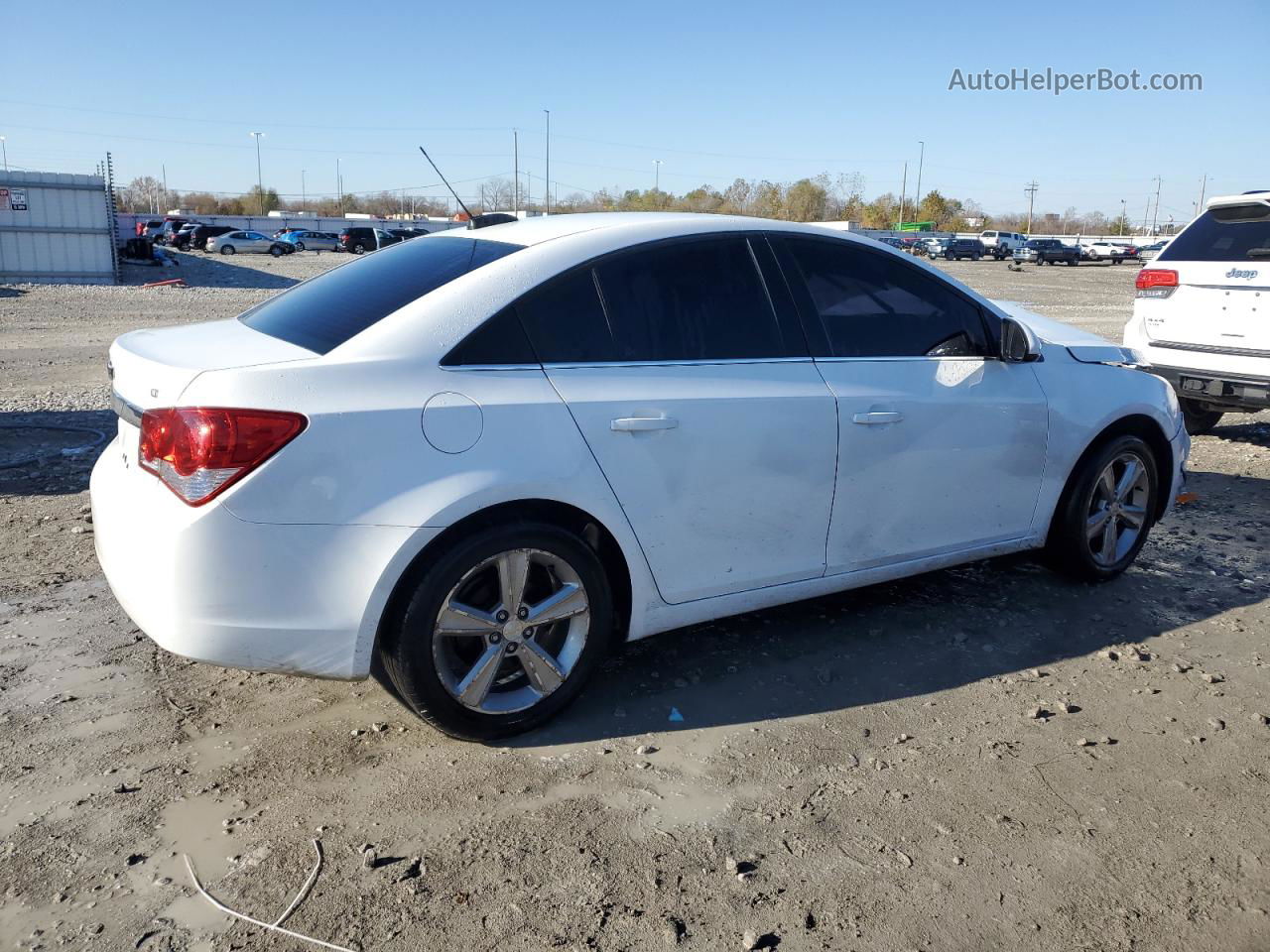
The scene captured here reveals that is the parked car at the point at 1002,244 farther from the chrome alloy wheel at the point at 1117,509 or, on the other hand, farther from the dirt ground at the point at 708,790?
the dirt ground at the point at 708,790

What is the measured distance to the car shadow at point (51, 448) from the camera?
21.1 ft

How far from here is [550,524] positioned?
3443mm

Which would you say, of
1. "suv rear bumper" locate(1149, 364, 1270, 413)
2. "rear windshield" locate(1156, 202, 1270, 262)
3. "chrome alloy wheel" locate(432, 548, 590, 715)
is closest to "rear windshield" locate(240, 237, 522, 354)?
"chrome alloy wheel" locate(432, 548, 590, 715)

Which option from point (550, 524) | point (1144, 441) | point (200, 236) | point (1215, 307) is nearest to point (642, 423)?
point (550, 524)

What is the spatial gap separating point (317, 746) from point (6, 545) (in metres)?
2.84

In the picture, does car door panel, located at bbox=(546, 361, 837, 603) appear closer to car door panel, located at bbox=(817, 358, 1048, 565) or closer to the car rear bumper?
car door panel, located at bbox=(817, 358, 1048, 565)

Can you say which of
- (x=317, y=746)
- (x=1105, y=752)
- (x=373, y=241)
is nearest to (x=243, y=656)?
(x=317, y=746)

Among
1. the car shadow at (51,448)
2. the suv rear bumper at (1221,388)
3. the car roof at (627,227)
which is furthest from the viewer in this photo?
the suv rear bumper at (1221,388)

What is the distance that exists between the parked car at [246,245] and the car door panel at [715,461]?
51010 millimetres

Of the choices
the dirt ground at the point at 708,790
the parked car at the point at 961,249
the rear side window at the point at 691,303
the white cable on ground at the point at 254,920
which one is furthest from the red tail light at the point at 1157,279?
the parked car at the point at 961,249

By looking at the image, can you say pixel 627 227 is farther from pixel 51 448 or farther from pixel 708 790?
pixel 51 448

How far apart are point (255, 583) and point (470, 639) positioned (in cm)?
72

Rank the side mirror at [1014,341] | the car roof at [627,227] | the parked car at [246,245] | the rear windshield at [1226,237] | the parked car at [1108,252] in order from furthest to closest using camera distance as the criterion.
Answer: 1. the parked car at [1108,252]
2. the parked car at [246,245]
3. the rear windshield at [1226,237]
4. the side mirror at [1014,341]
5. the car roof at [627,227]

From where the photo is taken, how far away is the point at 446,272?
143 inches
